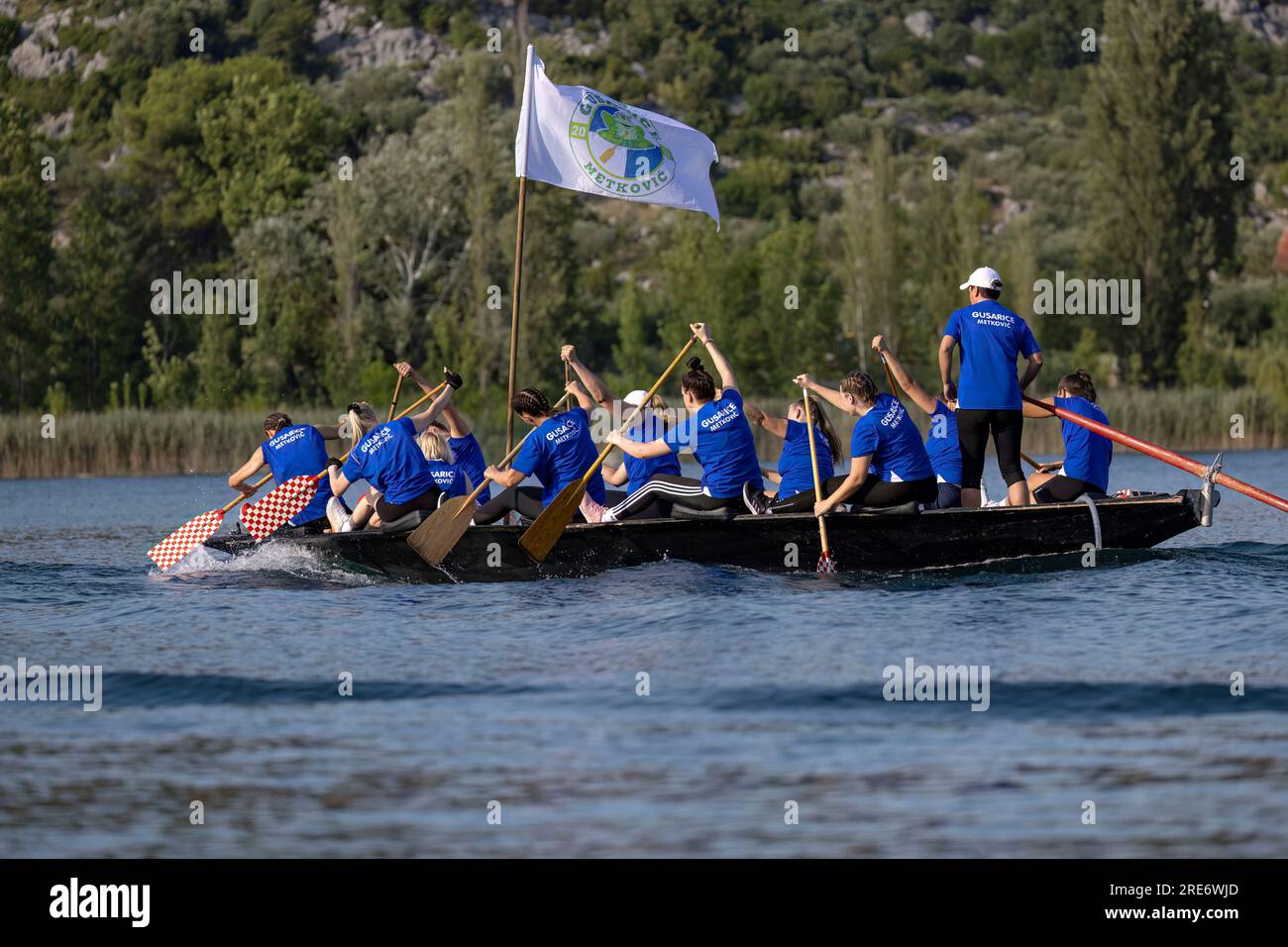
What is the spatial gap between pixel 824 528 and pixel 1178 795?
21.2 feet

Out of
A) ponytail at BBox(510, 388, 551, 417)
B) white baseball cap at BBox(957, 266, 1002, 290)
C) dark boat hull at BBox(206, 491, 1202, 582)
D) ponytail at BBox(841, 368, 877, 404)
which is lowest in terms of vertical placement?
dark boat hull at BBox(206, 491, 1202, 582)

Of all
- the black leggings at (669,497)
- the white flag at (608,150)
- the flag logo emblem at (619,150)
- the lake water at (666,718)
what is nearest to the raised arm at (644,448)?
the black leggings at (669,497)

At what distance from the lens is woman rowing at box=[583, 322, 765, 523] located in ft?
48.7

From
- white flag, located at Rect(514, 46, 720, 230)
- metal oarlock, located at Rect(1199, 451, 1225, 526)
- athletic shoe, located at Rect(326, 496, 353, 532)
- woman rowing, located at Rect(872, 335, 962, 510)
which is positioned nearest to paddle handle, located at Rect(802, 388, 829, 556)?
woman rowing, located at Rect(872, 335, 962, 510)

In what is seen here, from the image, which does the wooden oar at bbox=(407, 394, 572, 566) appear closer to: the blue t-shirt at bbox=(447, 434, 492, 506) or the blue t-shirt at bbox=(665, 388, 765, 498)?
the blue t-shirt at bbox=(665, 388, 765, 498)

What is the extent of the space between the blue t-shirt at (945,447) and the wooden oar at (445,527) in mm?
3117

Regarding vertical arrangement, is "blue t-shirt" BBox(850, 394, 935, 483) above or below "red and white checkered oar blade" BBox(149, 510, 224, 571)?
above

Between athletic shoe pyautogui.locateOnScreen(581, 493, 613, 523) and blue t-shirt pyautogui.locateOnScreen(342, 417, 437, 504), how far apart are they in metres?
1.34

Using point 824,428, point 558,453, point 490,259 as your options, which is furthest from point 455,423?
point 490,259

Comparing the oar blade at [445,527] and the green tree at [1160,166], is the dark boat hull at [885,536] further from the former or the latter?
the green tree at [1160,166]

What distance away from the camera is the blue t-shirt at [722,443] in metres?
14.9

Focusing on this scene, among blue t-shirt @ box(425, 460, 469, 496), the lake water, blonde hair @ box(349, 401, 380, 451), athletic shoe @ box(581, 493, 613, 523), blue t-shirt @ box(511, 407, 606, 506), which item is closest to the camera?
the lake water

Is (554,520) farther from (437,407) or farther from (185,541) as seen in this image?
(185,541)
